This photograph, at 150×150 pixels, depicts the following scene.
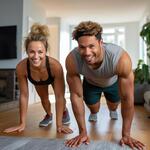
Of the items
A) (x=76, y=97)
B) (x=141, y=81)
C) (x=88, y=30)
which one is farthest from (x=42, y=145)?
(x=141, y=81)

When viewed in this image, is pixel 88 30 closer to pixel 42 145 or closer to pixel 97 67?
pixel 97 67

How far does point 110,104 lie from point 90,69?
3.94 feet

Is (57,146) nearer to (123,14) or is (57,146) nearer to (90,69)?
(90,69)

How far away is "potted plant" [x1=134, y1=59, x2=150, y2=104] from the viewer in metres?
4.90

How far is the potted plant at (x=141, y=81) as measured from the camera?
193 inches

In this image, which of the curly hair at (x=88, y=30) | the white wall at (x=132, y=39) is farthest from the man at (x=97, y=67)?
the white wall at (x=132, y=39)

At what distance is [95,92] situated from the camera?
8.35 ft

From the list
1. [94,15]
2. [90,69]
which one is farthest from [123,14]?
[90,69]

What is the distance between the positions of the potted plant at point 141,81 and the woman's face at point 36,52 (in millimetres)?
3166

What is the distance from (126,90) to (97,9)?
17.0 ft

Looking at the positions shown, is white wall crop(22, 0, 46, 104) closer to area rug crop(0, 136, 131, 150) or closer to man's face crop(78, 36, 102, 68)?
area rug crop(0, 136, 131, 150)

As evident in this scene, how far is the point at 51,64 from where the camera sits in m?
2.27

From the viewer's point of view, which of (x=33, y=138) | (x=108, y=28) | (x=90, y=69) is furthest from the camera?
(x=108, y=28)

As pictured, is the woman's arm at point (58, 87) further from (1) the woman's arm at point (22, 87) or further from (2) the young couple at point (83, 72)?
(1) the woman's arm at point (22, 87)
